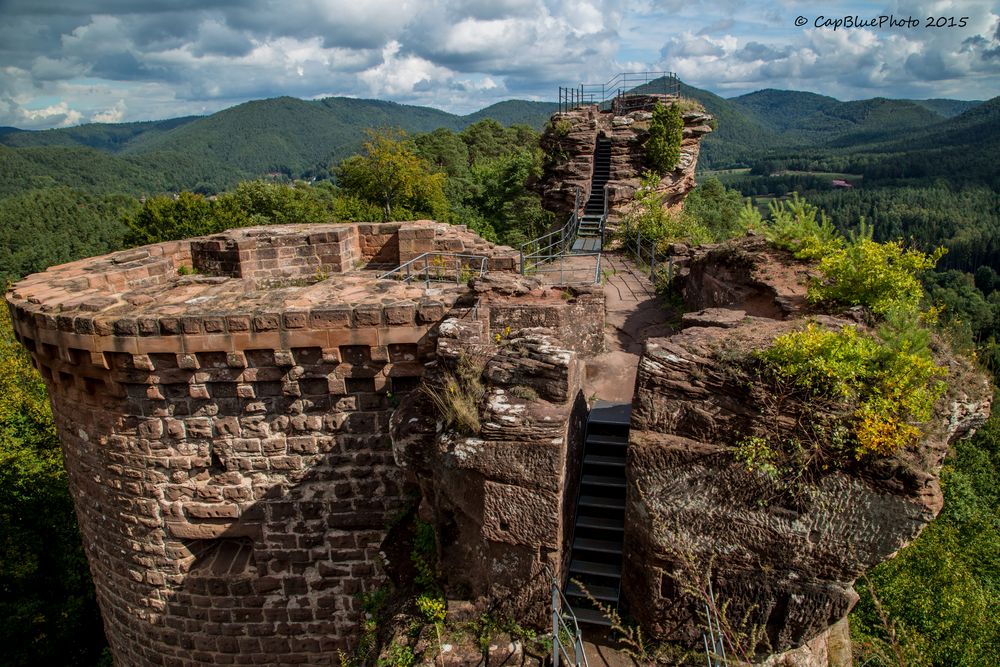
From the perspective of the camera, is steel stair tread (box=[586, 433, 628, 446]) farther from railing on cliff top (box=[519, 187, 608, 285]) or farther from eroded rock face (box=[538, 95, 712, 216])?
eroded rock face (box=[538, 95, 712, 216])

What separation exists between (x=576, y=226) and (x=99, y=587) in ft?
51.1

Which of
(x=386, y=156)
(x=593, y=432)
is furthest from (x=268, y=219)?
(x=593, y=432)

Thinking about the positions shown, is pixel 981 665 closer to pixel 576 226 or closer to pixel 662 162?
pixel 576 226

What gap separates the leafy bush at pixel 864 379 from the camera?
169 inches

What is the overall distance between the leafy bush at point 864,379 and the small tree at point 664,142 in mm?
19949

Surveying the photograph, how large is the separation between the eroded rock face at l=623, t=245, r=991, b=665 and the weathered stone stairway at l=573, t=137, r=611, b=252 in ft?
39.8

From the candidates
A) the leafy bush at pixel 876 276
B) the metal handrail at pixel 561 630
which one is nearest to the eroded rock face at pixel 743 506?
the metal handrail at pixel 561 630

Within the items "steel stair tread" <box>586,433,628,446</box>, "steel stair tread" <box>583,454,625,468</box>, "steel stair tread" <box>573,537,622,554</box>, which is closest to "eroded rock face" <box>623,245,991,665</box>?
"steel stair tread" <box>573,537,622,554</box>

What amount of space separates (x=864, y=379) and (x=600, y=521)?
2.67 m

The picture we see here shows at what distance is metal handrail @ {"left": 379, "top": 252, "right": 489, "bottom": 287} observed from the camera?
1139 cm

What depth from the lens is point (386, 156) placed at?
43.5 meters

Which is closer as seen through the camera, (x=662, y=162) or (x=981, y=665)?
(x=981, y=665)

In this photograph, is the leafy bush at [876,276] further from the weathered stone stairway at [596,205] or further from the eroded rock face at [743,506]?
the weathered stone stairway at [596,205]

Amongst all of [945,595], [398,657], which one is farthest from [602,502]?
[945,595]
